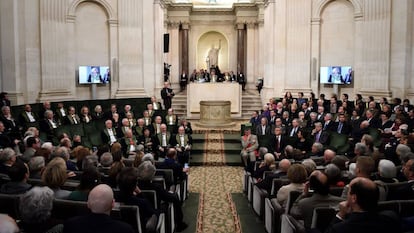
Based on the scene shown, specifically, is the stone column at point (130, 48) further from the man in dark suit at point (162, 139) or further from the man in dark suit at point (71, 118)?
the man in dark suit at point (162, 139)

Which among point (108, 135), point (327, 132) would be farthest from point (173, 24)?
point (327, 132)

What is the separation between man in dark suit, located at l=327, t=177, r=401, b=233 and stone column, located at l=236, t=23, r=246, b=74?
22.5 m

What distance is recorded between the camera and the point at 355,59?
1684 cm

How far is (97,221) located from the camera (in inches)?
134

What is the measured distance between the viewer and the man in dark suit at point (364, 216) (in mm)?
3254

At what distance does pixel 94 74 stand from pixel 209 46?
11.0m

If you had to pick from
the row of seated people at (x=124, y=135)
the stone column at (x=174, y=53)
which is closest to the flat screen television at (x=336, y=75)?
the row of seated people at (x=124, y=135)

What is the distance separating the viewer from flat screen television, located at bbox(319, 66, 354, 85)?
1675 cm

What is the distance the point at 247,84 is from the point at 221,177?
15112 millimetres

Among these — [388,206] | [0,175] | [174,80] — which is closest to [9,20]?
[0,175]

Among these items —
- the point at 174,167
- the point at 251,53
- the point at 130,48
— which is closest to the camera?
the point at 174,167

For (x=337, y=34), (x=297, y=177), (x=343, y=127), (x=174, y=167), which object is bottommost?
(x=174, y=167)

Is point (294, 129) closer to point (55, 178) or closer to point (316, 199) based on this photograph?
point (316, 199)

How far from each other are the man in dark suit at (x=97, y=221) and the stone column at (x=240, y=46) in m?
22.6
